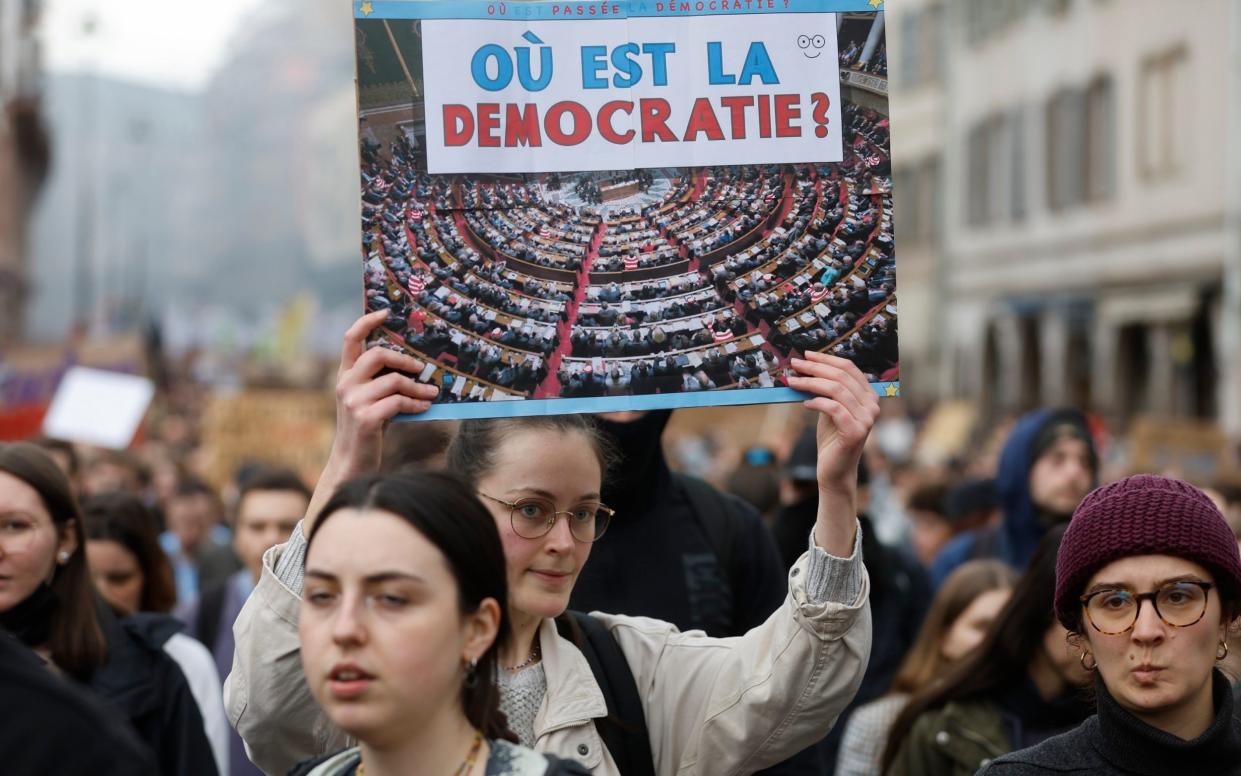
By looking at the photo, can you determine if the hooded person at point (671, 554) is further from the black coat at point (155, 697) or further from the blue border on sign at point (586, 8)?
the blue border on sign at point (586, 8)

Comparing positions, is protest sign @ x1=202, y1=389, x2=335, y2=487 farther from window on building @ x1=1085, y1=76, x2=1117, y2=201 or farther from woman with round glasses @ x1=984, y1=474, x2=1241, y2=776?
window on building @ x1=1085, y1=76, x2=1117, y2=201

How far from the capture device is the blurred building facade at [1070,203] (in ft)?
79.9

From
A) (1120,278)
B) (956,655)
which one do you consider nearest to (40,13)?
(1120,278)

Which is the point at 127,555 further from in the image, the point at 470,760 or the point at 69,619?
the point at 470,760

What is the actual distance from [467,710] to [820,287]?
1.16 meters

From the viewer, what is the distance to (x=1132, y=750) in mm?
3279

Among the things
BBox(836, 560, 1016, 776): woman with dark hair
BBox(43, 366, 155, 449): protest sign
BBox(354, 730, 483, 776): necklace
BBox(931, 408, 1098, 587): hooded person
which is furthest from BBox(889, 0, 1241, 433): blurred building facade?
BBox(354, 730, 483, 776): necklace

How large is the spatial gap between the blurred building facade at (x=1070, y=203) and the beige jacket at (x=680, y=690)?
777 inches

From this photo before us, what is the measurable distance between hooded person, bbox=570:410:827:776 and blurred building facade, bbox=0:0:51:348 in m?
38.4

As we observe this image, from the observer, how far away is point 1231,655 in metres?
4.88

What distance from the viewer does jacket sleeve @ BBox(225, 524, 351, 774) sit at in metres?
3.30

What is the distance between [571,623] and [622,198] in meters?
0.84

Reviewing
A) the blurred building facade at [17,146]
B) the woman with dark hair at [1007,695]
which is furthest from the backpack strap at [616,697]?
the blurred building facade at [17,146]

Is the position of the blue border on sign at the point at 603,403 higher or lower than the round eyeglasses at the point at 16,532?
higher
